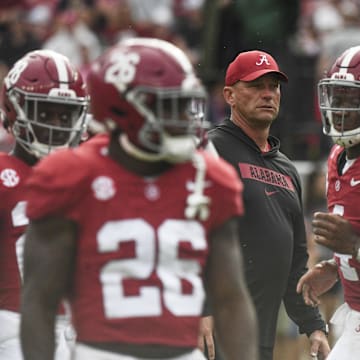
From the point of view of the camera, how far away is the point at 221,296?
363 cm

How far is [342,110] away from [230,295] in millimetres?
1953

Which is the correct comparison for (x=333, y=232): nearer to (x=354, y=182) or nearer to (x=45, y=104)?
(x=354, y=182)

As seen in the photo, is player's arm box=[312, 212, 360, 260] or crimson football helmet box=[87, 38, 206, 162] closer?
crimson football helmet box=[87, 38, 206, 162]

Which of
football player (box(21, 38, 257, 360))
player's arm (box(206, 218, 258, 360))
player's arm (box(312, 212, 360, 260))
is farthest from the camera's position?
player's arm (box(312, 212, 360, 260))

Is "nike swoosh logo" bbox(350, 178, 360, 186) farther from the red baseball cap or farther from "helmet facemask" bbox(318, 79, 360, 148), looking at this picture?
the red baseball cap

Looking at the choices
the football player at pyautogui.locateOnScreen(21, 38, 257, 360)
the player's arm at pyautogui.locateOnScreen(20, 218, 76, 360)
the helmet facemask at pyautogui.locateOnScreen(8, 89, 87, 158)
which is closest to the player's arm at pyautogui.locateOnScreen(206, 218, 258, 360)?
the football player at pyautogui.locateOnScreen(21, 38, 257, 360)

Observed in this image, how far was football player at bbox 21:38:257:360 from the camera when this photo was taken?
3.43 m

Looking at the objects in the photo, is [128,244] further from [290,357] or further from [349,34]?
[349,34]

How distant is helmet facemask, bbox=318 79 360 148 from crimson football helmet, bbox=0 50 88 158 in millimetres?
1163

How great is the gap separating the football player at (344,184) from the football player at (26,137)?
1.18 meters

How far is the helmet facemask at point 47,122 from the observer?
4.88 meters

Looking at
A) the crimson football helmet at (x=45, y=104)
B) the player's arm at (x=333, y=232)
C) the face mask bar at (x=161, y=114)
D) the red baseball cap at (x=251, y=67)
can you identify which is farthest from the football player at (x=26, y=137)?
the face mask bar at (x=161, y=114)

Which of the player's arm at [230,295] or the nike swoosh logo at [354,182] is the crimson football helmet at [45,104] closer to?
the nike swoosh logo at [354,182]

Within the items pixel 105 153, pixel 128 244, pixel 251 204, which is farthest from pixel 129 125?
pixel 251 204
